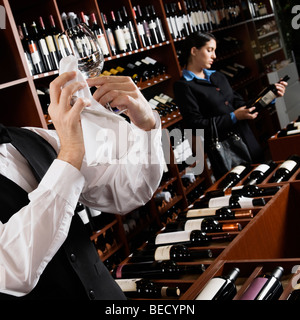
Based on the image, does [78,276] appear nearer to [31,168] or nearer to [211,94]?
[31,168]

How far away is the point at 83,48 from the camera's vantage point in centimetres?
135

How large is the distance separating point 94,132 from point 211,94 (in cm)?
283

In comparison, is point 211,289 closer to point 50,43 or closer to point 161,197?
point 50,43

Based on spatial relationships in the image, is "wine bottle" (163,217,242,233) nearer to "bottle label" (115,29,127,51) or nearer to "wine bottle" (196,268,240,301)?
"wine bottle" (196,268,240,301)

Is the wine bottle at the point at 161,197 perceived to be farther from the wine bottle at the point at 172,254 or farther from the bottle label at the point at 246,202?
the wine bottle at the point at 172,254

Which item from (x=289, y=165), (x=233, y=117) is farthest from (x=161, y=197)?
(x=289, y=165)

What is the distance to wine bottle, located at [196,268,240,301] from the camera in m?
1.40

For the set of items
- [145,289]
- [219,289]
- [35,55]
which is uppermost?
[35,55]

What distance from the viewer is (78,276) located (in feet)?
5.05

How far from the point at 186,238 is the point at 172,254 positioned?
0.42ft

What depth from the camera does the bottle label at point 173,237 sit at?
2057 mm

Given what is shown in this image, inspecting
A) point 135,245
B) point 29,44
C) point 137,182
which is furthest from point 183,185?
point 137,182

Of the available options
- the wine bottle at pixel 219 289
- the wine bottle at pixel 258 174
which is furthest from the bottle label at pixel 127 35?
the wine bottle at pixel 219 289

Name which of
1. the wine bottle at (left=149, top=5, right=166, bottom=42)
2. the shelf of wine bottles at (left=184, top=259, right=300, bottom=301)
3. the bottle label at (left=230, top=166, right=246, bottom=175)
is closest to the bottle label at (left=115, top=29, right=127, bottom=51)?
the wine bottle at (left=149, top=5, right=166, bottom=42)
